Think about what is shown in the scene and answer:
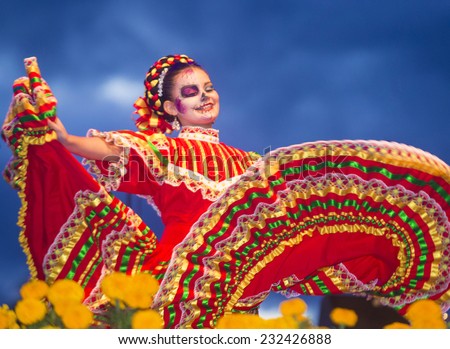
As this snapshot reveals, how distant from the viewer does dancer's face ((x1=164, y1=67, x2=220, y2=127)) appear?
1722mm

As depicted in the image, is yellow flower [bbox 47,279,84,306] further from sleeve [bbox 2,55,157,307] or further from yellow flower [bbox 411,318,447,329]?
sleeve [bbox 2,55,157,307]

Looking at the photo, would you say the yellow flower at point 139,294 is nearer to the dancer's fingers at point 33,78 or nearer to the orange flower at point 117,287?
the orange flower at point 117,287

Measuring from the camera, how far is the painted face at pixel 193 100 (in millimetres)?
1722

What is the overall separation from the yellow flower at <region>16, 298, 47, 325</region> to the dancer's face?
1061 mm

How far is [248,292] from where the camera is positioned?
4.48 feet

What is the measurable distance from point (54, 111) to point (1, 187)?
1.60 feet

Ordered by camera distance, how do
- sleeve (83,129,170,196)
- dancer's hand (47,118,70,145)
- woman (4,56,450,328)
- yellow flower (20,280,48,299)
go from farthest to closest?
sleeve (83,129,170,196) → dancer's hand (47,118,70,145) → woman (4,56,450,328) → yellow flower (20,280,48,299)

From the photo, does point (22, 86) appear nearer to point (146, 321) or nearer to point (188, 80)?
point (188, 80)

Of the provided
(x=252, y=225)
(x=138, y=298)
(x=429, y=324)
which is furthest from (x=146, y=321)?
(x=252, y=225)

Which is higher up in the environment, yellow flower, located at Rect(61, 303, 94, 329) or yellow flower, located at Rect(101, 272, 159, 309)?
yellow flower, located at Rect(101, 272, 159, 309)

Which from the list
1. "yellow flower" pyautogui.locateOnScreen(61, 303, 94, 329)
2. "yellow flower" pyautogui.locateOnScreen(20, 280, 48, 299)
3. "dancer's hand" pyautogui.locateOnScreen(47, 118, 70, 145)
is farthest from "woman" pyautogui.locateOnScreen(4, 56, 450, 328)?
"yellow flower" pyautogui.locateOnScreen(61, 303, 94, 329)
